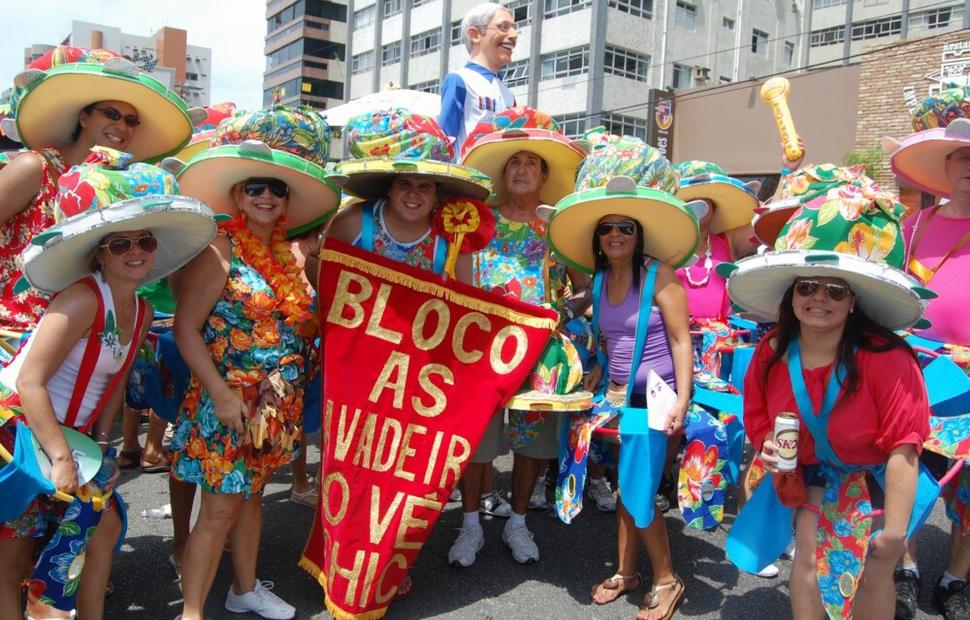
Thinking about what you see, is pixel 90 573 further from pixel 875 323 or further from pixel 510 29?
pixel 510 29

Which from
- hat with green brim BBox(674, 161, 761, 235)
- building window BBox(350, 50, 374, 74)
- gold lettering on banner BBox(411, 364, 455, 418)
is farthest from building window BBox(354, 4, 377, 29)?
gold lettering on banner BBox(411, 364, 455, 418)

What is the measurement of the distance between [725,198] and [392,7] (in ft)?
145

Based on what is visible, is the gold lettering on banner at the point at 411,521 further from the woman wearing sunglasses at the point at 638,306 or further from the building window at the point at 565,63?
the building window at the point at 565,63

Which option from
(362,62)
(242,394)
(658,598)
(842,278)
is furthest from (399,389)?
(362,62)

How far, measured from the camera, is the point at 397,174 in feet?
10.5

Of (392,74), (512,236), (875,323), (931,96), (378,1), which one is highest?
(378,1)

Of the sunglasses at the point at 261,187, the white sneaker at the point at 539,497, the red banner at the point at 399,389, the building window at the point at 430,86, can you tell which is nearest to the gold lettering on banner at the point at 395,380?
the red banner at the point at 399,389

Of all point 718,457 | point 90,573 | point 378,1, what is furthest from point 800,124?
point 378,1

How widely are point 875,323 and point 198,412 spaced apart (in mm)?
2530

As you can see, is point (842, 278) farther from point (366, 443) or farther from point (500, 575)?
point (500, 575)

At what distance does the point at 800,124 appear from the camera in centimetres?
2486

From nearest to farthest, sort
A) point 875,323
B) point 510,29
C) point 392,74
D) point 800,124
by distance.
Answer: point 875,323
point 510,29
point 800,124
point 392,74

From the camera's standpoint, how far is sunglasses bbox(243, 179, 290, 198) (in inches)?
115

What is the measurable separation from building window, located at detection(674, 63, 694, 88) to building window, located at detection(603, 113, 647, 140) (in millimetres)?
3457
